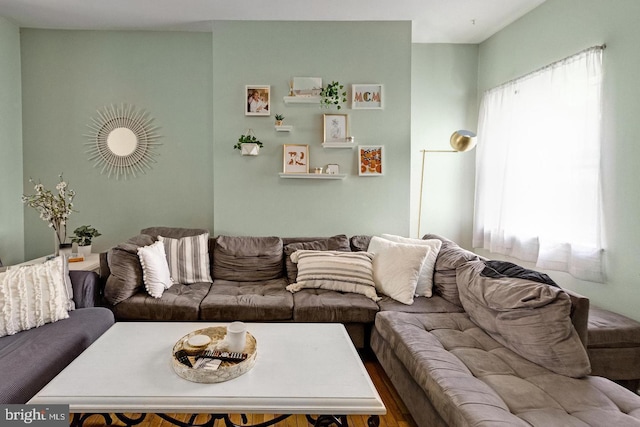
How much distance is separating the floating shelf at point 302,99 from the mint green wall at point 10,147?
2.54m

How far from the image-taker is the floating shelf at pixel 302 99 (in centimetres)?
331

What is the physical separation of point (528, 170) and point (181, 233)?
9.82ft

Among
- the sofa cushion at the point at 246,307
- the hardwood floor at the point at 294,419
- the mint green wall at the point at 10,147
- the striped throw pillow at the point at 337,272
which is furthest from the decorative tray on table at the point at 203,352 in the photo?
the mint green wall at the point at 10,147

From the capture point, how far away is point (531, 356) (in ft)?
5.64

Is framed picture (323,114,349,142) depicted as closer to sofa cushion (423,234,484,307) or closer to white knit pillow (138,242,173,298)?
sofa cushion (423,234,484,307)

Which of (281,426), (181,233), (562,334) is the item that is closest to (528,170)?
(562,334)

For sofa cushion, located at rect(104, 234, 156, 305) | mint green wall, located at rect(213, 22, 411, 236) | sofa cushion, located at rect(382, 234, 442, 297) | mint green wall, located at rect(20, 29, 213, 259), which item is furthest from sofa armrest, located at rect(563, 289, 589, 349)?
mint green wall, located at rect(20, 29, 213, 259)

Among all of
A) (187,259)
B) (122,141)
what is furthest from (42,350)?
(122,141)

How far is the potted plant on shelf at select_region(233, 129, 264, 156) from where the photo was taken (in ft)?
10.7

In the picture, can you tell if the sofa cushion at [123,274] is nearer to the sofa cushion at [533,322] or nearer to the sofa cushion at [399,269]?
the sofa cushion at [399,269]

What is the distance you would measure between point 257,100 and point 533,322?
2.76 m

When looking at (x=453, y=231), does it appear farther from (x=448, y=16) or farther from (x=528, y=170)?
(x=448, y=16)

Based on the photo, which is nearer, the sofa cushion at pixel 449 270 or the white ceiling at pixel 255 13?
the sofa cushion at pixel 449 270

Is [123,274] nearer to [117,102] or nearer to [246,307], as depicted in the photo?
[246,307]
